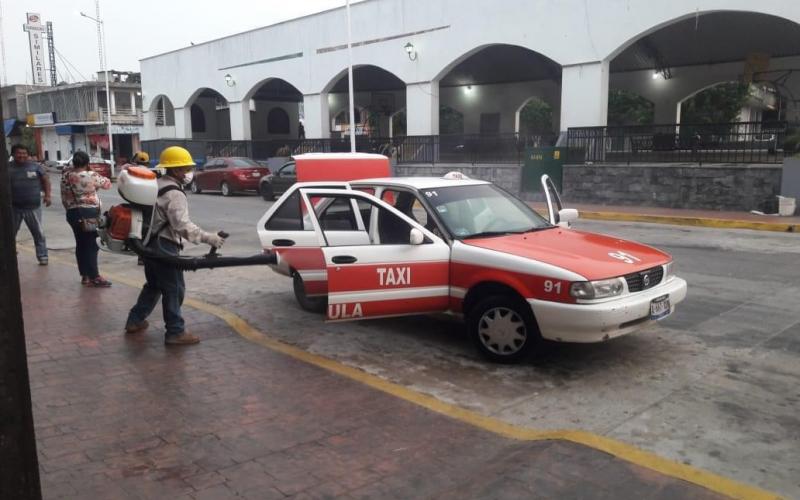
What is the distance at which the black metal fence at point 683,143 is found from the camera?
55.4 ft

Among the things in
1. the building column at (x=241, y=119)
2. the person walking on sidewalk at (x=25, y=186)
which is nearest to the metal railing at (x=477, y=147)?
the building column at (x=241, y=119)

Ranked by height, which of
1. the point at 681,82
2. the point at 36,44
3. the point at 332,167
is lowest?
the point at 332,167

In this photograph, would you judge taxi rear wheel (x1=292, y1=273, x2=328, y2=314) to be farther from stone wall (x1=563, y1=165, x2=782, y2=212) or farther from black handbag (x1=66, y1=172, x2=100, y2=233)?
stone wall (x1=563, y1=165, x2=782, y2=212)

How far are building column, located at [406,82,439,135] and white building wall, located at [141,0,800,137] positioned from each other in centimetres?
4

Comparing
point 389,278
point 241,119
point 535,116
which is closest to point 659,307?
point 389,278

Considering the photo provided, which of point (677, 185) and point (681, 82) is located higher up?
point (681, 82)

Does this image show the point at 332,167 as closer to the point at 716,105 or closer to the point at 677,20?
the point at 677,20

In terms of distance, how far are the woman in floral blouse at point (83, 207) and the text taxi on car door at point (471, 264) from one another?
2.82 metres

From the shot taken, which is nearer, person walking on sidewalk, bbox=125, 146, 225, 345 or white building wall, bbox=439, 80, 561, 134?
person walking on sidewalk, bbox=125, 146, 225, 345

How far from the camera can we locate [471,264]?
574cm

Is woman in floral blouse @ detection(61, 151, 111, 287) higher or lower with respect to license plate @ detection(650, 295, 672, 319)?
higher

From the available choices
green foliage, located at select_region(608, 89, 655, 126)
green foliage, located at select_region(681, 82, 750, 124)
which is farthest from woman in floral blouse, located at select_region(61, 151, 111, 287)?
green foliage, located at select_region(608, 89, 655, 126)

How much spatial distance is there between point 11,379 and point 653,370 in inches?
183

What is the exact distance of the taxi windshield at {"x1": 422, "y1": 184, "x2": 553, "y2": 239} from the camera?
6250 millimetres
